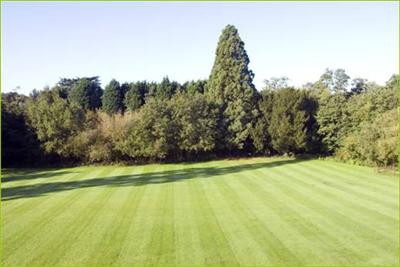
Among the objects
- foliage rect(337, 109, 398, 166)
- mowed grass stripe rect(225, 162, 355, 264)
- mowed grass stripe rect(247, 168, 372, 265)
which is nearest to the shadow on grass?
mowed grass stripe rect(247, 168, 372, 265)

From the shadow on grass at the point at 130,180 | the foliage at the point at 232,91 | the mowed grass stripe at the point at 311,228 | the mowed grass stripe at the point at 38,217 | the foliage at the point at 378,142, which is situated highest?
the foliage at the point at 232,91

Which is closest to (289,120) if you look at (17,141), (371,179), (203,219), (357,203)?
(371,179)

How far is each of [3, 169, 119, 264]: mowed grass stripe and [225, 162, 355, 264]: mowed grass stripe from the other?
7.22 m

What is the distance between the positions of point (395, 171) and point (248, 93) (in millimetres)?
15882

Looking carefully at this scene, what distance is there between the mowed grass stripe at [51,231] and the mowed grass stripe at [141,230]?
2.09 m

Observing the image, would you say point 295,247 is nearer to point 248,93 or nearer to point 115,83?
point 248,93

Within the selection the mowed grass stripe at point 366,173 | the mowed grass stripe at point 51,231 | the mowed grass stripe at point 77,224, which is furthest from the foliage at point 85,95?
the mowed grass stripe at point 51,231

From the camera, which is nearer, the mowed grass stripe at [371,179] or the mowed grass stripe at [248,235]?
the mowed grass stripe at [248,235]

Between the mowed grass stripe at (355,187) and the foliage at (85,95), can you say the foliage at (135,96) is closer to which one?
the foliage at (85,95)

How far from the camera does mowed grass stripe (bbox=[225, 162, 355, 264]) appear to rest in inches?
467

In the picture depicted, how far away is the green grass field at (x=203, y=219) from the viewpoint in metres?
11.8

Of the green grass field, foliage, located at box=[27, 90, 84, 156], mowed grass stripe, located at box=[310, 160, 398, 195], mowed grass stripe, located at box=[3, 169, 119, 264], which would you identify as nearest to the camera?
the green grass field

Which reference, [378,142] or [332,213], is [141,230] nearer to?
[332,213]

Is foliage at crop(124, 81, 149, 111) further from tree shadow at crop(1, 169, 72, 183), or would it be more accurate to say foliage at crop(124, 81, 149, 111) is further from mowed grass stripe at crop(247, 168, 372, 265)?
mowed grass stripe at crop(247, 168, 372, 265)
